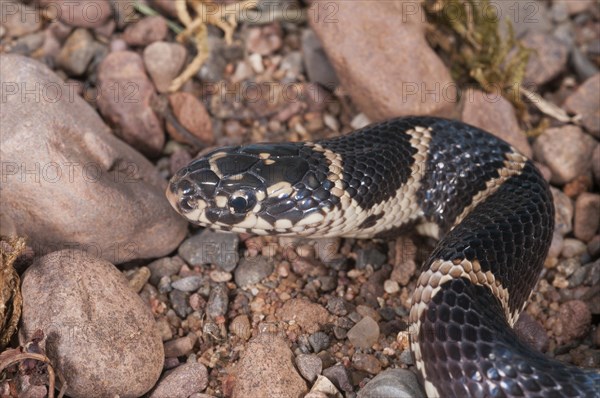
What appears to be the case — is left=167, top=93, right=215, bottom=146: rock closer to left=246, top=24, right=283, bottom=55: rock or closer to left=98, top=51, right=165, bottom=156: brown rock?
left=98, top=51, right=165, bottom=156: brown rock

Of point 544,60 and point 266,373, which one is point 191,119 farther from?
point 544,60

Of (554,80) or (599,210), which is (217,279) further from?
(554,80)

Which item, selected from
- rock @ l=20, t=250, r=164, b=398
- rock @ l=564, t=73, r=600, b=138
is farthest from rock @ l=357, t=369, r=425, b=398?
rock @ l=564, t=73, r=600, b=138

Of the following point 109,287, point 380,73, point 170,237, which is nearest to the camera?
point 109,287

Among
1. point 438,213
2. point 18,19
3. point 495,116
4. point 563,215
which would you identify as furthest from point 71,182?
point 563,215

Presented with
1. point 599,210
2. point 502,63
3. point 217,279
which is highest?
point 502,63

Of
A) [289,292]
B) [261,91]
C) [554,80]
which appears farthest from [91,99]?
[554,80]

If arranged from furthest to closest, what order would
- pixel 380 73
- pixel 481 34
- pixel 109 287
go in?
pixel 481 34 < pixel 380 73 < pixel 109 287

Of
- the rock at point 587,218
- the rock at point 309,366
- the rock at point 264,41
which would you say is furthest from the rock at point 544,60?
the rock at point 309,366
